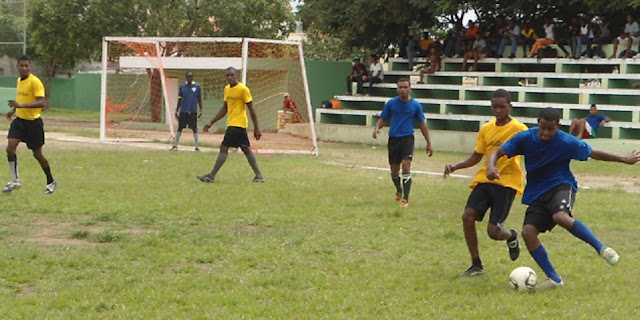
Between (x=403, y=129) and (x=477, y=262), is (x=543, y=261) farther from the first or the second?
(x=403, y=129)

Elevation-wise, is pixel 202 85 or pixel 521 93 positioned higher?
pixel 521 93

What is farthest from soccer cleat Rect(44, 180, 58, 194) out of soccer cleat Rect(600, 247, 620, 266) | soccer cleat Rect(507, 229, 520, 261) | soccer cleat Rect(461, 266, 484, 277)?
soccer cleat Rect(600, 247, 620, 266)

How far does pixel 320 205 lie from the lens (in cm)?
1302

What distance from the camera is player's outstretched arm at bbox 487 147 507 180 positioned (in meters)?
7.68

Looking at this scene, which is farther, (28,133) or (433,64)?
(433,64)

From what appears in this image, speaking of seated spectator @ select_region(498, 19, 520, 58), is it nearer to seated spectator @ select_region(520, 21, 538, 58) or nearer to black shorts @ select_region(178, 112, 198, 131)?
seated spectator @ select_region(520, 21, 538, 58)

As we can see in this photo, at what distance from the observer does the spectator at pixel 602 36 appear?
28031 mm

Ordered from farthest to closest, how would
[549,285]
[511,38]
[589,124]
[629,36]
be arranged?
[511,38]
[629,36]
[589,124]
[549,285]

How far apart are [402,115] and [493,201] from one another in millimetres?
4946

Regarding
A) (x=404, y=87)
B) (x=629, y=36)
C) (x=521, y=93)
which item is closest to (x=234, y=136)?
(x=404, y=87)

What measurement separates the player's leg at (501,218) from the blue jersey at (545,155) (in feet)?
1.43

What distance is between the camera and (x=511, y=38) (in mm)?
29875

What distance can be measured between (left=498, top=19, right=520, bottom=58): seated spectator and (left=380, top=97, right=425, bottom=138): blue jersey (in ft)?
56.5

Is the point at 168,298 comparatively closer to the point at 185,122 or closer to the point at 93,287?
the point at 93,287
